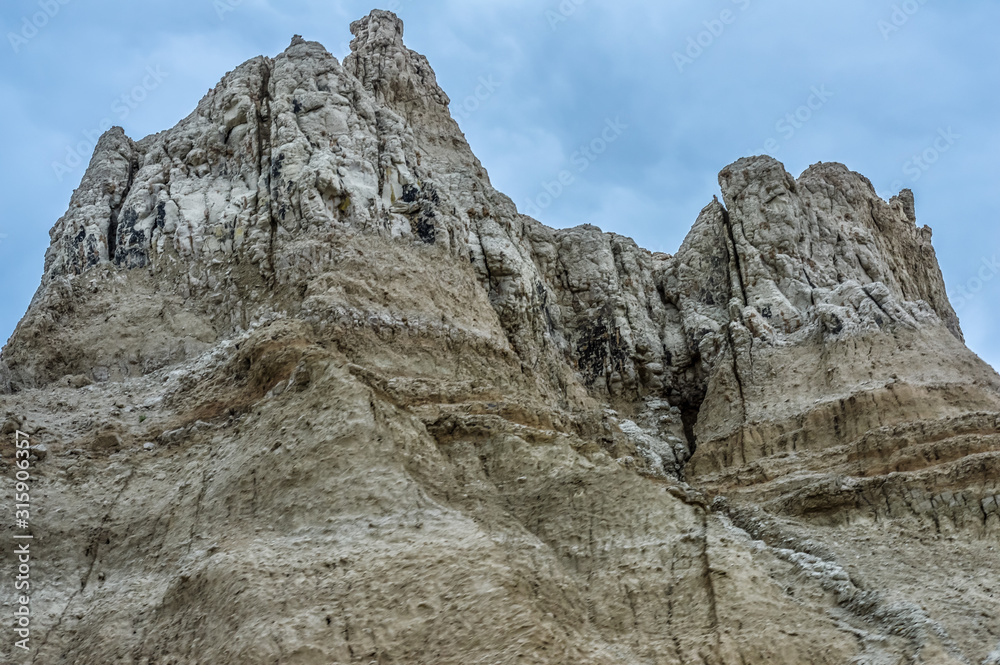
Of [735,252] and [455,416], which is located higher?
[735,252]

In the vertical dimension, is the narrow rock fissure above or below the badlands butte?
above

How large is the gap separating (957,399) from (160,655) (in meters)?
26.6

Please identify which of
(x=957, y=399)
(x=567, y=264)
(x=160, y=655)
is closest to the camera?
(x=160, y=655)

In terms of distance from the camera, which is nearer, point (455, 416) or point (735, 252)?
point (455, 416)

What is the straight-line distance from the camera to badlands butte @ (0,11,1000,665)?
1981 centimetres

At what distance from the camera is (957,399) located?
108ft

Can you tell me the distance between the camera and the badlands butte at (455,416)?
65.0 feet

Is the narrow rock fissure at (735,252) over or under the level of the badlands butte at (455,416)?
over

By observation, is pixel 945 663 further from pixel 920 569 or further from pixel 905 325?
pixel 905 325

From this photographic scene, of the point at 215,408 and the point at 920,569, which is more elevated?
the point at 215,408

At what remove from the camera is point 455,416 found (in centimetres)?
2511

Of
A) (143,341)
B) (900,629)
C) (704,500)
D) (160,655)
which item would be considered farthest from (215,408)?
(900,629)

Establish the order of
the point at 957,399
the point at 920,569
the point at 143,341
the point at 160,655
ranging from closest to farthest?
the point at 160,655, the point at 920,569, the point at 143,341, the point at 957,399

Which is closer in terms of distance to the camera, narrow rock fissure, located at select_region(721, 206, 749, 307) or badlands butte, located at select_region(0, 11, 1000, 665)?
badlands butte, located at select_region(0, 11, 1000, 665)
